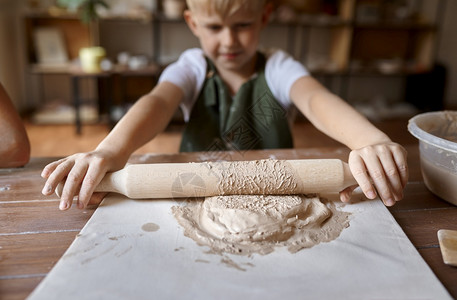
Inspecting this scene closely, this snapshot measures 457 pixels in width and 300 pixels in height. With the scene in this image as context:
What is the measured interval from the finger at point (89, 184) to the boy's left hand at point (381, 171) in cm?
46

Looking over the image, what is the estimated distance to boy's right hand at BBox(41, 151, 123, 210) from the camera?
0.62 meters

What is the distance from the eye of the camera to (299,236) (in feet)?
1.90

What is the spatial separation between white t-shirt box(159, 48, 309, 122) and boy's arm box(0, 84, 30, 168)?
1.55 ft

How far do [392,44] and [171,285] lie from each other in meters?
3.95

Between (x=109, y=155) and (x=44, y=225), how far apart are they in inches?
6.7

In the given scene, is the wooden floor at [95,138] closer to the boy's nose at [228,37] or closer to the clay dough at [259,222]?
the boy's nose at [228,37]

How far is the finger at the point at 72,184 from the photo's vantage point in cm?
62

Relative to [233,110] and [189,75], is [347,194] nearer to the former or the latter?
[233,110]

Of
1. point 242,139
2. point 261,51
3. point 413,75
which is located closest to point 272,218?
point 242,139

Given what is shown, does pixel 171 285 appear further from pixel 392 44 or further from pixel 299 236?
pixel 392 44

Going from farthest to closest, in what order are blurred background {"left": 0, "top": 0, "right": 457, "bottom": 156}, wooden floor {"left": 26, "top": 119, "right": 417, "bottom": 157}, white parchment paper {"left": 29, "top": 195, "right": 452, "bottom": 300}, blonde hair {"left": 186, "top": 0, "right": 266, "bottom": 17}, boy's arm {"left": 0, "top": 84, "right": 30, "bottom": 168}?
blurred background {"left": 0, "top": 0, "right": 457, "bottom": 156} → wooden floor {"left": 26, "top": 119, "right": 417, "bottom": 157} → blonde hair {"left": 186, "top": 0, "right": 266, "bottom": 17} → boy's arm {"left": 0, "top": 84, "right": 30, "bottom": 168} → white parchment paper {"left": 29, "top": 195, "right": 452, "bottom": 300}

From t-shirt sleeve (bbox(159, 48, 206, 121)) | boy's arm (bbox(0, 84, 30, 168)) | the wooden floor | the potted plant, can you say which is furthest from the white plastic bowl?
the potted plant

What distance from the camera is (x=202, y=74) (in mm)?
1227

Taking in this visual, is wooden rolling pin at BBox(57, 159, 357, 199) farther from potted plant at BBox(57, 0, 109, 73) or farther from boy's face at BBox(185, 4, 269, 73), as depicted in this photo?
potted plant at BBox(57, 0, 109, 73)
